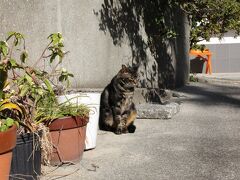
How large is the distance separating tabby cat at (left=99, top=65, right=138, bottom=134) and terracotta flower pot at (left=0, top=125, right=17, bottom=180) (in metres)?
2.96

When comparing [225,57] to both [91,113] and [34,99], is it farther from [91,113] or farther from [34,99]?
[34,99]

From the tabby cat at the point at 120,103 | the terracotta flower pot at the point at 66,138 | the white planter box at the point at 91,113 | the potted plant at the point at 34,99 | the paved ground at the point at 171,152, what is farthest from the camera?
the tabby cat at the point at 120,103

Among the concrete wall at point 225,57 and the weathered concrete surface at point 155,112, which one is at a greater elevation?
the concrete wall at point 225,57

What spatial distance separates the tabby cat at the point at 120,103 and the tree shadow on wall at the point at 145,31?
1.90 meters

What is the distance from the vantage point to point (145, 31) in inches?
390

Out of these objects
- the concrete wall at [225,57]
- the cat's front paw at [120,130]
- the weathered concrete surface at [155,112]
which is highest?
the concrete wall at [225,57]

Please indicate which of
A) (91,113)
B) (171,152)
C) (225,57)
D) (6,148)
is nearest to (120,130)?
(91,113)

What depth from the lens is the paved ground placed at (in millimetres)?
4566

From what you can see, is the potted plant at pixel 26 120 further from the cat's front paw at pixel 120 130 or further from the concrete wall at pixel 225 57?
the concrete wall at pixel 225 57

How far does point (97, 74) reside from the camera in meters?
7.82

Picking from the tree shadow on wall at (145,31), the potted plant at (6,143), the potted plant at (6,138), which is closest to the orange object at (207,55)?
the tree shadow on wall at (145,31)

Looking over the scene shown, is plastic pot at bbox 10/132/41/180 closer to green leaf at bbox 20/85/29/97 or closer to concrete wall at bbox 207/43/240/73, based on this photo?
green leaf at bbox 20/85/29/97

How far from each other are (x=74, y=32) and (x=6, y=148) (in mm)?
3965

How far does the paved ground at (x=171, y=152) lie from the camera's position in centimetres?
457
